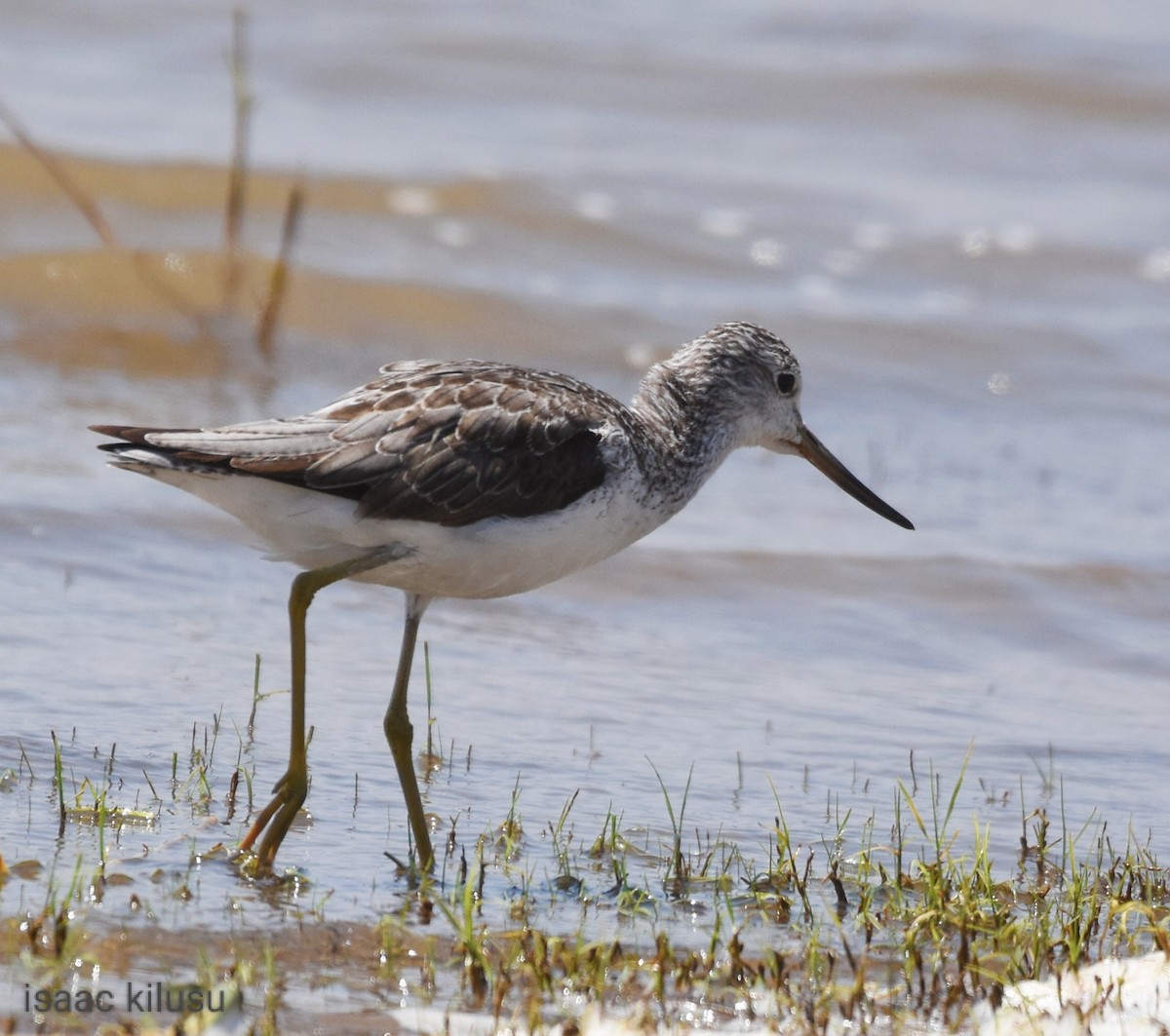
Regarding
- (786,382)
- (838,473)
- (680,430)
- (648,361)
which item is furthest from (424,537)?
(648,361)

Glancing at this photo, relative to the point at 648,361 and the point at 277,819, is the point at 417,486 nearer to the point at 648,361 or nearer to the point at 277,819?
the point at 277,819

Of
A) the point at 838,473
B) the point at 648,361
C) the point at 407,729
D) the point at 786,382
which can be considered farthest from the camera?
the point at 648,361

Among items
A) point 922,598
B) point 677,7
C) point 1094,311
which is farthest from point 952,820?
point 677,7

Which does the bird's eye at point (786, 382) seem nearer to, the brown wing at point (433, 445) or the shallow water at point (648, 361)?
the brown wing at point (433, 445)

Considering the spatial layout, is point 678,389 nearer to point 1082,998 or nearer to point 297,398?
point 1082,998

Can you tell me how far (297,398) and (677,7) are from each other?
39.2ft

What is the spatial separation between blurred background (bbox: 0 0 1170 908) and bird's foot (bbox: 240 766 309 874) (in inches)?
6.7

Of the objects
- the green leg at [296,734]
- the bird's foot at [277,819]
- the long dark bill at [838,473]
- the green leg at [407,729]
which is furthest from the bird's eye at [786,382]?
the bird's foot at [277,819]

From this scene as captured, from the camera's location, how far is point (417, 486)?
5363mm

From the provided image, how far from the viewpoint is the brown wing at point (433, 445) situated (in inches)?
207

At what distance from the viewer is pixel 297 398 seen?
11.4m

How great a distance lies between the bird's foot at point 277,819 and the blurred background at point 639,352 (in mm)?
170

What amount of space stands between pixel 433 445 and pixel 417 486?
0.55 feet

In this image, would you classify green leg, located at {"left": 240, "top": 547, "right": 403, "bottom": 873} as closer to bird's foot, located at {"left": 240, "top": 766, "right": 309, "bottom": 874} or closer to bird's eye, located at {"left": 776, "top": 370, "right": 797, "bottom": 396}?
bird's foot, located at {"left": 240, "top": 766, "right": 309, "bottom": 874}
